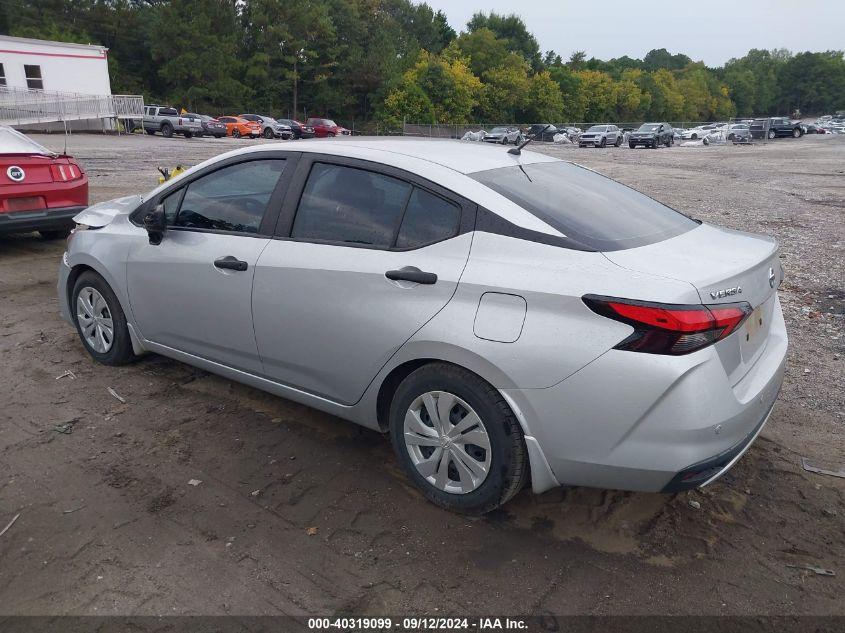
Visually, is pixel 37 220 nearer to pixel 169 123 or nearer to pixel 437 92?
pixel 169 123

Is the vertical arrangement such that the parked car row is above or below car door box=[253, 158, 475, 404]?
below

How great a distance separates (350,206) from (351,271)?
384 millimetres

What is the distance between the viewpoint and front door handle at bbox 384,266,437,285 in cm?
305

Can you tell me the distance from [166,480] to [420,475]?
131 centimetres

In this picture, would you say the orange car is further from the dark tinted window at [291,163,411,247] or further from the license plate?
the license plate

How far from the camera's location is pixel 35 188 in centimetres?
758

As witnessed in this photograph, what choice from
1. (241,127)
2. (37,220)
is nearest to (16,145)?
(37,220)

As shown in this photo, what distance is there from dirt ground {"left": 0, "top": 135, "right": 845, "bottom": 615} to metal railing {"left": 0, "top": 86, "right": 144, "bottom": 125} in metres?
35.4

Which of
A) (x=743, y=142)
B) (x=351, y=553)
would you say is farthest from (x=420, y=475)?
(x=743, y=142)

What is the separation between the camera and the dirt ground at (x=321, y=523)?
8.81 feet

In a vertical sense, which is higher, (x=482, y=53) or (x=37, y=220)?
(x=482, y=53)

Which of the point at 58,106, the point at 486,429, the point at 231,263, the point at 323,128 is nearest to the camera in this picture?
the point at 486,429

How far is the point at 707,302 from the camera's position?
8.65 feet

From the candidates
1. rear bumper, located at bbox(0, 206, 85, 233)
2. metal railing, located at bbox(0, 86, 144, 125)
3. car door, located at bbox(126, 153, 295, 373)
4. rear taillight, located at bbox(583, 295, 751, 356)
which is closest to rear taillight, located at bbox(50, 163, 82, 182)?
rear bumper, located at bbox(0, 206, 85, 233)
